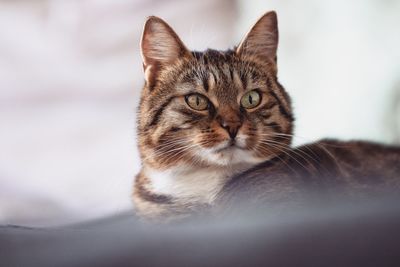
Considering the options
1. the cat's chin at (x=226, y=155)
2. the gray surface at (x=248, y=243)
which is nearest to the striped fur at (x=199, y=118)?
the cat's chin at (x=226, y=155)

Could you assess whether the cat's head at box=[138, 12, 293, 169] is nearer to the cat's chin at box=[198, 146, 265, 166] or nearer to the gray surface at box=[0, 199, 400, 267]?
the cat's chin at box=[198, 146, 265, 166]

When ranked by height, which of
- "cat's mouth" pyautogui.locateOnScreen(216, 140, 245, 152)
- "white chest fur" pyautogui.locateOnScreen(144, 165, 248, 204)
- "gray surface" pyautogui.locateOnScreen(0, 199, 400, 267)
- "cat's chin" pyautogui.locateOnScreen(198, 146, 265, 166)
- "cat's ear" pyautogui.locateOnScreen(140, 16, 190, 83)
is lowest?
"gray surface" pyautogui.locateOnScreen(0, 199, 400, 267)

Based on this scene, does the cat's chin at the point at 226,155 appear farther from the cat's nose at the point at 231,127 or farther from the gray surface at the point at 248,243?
the gray surface at the point at 248,243

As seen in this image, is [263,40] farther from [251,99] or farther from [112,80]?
[112,80]

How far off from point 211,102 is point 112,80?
0.25 metres

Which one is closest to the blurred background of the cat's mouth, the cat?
the cat

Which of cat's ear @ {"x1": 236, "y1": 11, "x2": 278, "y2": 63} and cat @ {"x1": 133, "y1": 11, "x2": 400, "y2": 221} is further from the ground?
cat's ear @ {"x1": 236, "y1": 11, "x2": 278, "y2": 63}

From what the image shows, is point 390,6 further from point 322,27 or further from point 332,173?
point 332,173

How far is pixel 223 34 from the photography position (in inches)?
45.8

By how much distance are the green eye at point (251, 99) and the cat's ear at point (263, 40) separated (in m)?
0.09

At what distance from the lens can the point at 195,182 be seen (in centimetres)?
99

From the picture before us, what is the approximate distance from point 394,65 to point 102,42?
64 cm

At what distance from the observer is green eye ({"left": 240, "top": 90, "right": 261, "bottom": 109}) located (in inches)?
39.2

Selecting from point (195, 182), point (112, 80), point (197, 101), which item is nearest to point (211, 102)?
point (197, 101)
